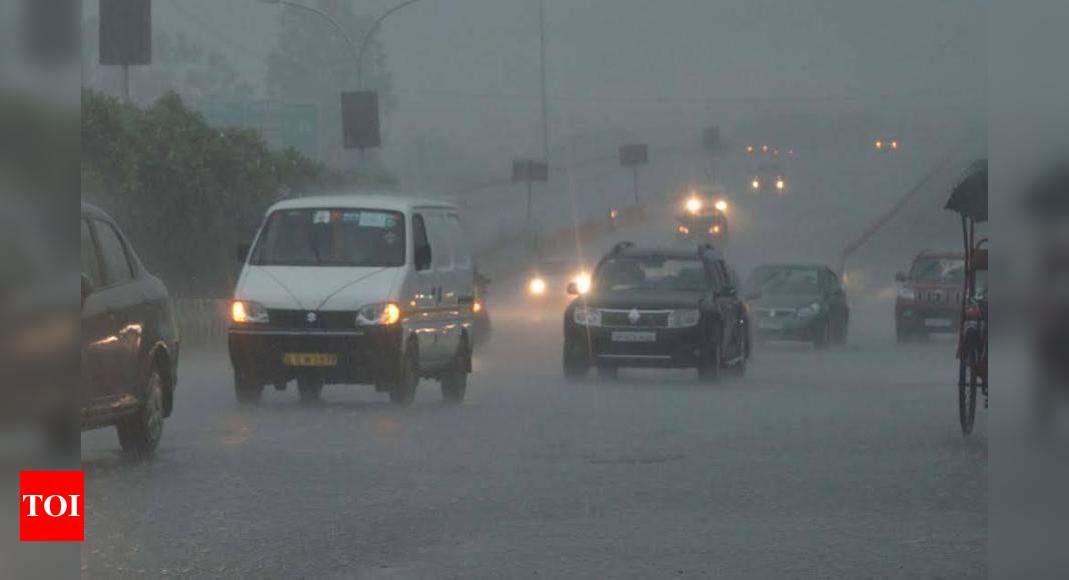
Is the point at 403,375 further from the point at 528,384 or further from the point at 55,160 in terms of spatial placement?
the point at 55,160

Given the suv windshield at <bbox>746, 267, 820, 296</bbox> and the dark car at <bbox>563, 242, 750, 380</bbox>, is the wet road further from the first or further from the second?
the suv windshield at <bbox>746, 267, 820, 296</bbox>

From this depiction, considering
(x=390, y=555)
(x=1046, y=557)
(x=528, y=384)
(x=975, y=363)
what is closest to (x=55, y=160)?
(x=1046, y=557)

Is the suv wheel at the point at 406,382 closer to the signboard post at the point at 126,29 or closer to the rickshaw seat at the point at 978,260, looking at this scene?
the rickshaw seat at the point at 978,260

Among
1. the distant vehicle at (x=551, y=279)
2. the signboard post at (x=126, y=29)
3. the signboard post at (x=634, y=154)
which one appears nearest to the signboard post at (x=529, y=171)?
the distant vehicle at (x=551, y=279)

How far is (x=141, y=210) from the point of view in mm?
43312

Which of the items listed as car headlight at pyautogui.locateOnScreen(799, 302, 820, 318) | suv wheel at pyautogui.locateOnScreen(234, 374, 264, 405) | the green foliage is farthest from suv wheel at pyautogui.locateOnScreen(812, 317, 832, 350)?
suv wheel at pyautogui.locateOnScreen(234, 374, 264, 405)

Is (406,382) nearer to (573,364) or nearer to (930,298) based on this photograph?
A: (573,364)

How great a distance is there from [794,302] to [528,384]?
12892 mm

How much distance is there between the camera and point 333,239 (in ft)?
67.7

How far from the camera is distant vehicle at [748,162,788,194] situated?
14288 cm

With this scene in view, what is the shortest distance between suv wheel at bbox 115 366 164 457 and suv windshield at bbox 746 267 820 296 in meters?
24.5

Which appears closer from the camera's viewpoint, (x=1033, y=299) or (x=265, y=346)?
(x=1033, y=299)

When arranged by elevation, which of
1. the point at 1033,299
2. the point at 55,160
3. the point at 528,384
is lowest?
the point at 528,384

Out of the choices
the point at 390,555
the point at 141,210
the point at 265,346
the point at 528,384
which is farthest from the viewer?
the point at 141,210
